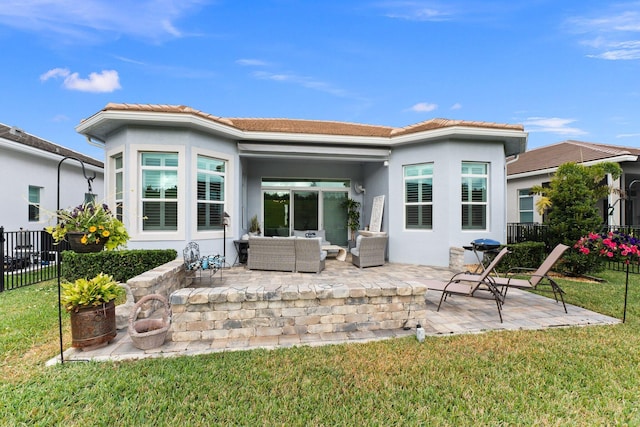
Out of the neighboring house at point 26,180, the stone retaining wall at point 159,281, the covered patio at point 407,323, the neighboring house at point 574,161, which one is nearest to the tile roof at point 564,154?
the neighboring house at point 574,161

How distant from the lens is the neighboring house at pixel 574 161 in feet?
35.4

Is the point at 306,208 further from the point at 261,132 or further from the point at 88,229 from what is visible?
the point at 88,229

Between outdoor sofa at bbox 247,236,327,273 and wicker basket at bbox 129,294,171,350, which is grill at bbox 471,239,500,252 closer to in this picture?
outdoor sofa at bbox 247,236,327,273

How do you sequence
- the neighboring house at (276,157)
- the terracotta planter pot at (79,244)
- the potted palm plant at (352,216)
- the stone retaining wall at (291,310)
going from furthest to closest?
the potted palm plant at (352,216) → the neighboring house at (276,157) → the terracotta planter pot at (79,244) → the stone retaining wall at (291,310)

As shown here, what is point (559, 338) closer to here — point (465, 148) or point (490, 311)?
point (490, 311)

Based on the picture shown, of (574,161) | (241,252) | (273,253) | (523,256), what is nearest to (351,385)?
(273,253)

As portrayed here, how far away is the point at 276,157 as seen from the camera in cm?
913

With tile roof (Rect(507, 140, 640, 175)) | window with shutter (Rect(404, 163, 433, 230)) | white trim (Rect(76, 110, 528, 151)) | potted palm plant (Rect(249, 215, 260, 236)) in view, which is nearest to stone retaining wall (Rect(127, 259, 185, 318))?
white trim (Rect(76, 110, 528, 151))

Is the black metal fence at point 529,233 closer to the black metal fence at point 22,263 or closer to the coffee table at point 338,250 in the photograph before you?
the coffee table at point 338,250

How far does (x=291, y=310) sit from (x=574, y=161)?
12700mm

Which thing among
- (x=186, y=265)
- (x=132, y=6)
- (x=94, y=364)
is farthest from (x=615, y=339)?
(x=132, y=6)

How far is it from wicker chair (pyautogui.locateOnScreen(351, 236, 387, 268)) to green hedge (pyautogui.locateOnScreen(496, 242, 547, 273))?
3189mm

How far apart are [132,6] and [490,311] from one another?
10640 mm

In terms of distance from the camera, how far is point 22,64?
11.0m
